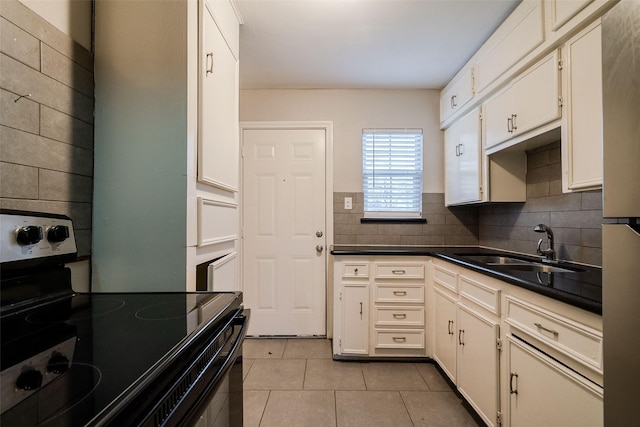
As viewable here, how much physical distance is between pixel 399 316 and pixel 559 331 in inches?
53.7

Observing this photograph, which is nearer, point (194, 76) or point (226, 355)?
point (226, 355)

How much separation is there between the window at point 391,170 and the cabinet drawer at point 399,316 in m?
0.94

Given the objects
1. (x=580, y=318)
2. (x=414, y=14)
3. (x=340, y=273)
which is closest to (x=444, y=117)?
(x=414, y=14)

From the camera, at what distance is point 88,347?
0.57 m

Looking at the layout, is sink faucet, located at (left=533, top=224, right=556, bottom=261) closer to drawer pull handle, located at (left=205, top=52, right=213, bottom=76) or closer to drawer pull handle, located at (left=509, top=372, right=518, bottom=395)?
drawer pull handle, located at (left=509, top=372, right=518, bottom=395)

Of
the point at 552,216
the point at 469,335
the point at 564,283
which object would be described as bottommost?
the point at 469,335

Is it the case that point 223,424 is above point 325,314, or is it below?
above

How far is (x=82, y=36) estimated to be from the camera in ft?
3.66

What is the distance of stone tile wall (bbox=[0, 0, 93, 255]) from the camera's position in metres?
0.85

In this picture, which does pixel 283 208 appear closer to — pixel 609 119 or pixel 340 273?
pixel 340 273

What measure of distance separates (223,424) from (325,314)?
6.90 ft

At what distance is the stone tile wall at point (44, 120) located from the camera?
0.85m

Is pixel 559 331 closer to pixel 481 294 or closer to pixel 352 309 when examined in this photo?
pixel 481 294

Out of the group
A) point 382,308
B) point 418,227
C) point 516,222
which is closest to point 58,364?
point 382,308
